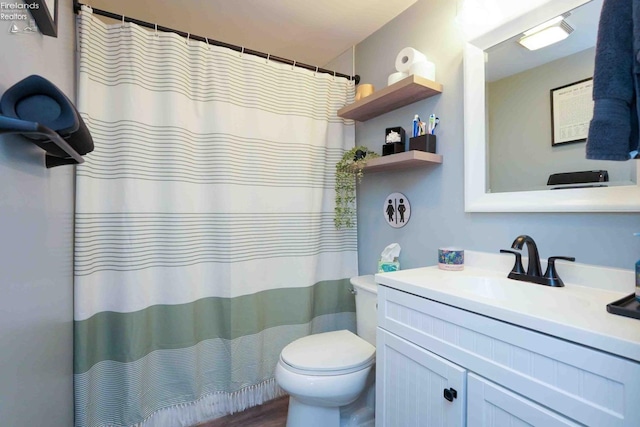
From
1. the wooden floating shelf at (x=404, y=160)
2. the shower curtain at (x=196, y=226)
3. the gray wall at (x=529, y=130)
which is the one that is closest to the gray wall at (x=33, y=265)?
the shower curtain at (x=196, y=226)

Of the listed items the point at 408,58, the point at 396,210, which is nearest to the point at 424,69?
the point at 408,58

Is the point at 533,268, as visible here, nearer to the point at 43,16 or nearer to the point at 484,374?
the point at 484,374

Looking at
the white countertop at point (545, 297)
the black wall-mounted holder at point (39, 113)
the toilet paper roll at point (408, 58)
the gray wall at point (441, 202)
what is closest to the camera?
the black wall-mounted holder at point (39, 113)

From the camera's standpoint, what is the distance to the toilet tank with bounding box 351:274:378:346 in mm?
1529

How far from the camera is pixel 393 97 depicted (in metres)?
1.58

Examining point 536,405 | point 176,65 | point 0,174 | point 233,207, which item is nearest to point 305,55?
point 176,65

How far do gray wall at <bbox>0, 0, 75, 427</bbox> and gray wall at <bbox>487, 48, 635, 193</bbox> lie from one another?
1.58 meters

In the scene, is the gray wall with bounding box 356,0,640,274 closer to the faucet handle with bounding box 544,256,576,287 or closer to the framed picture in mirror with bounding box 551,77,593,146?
the faucet handle with bounding box 544,256,576,287

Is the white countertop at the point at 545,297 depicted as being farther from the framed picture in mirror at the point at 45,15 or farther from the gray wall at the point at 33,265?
the framed picture in mirror at the point at 45,15

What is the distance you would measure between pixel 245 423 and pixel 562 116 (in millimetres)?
2072

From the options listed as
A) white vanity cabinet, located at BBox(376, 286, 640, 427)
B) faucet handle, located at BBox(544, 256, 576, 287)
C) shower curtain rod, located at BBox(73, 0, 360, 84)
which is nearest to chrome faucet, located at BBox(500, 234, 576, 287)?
faucet handle, located at BBox(544, 256, 576, 287)

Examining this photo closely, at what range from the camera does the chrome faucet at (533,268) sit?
41.3 inches

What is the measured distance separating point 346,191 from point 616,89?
1394 millimetres

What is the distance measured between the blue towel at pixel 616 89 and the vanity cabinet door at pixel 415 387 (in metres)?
0.69
